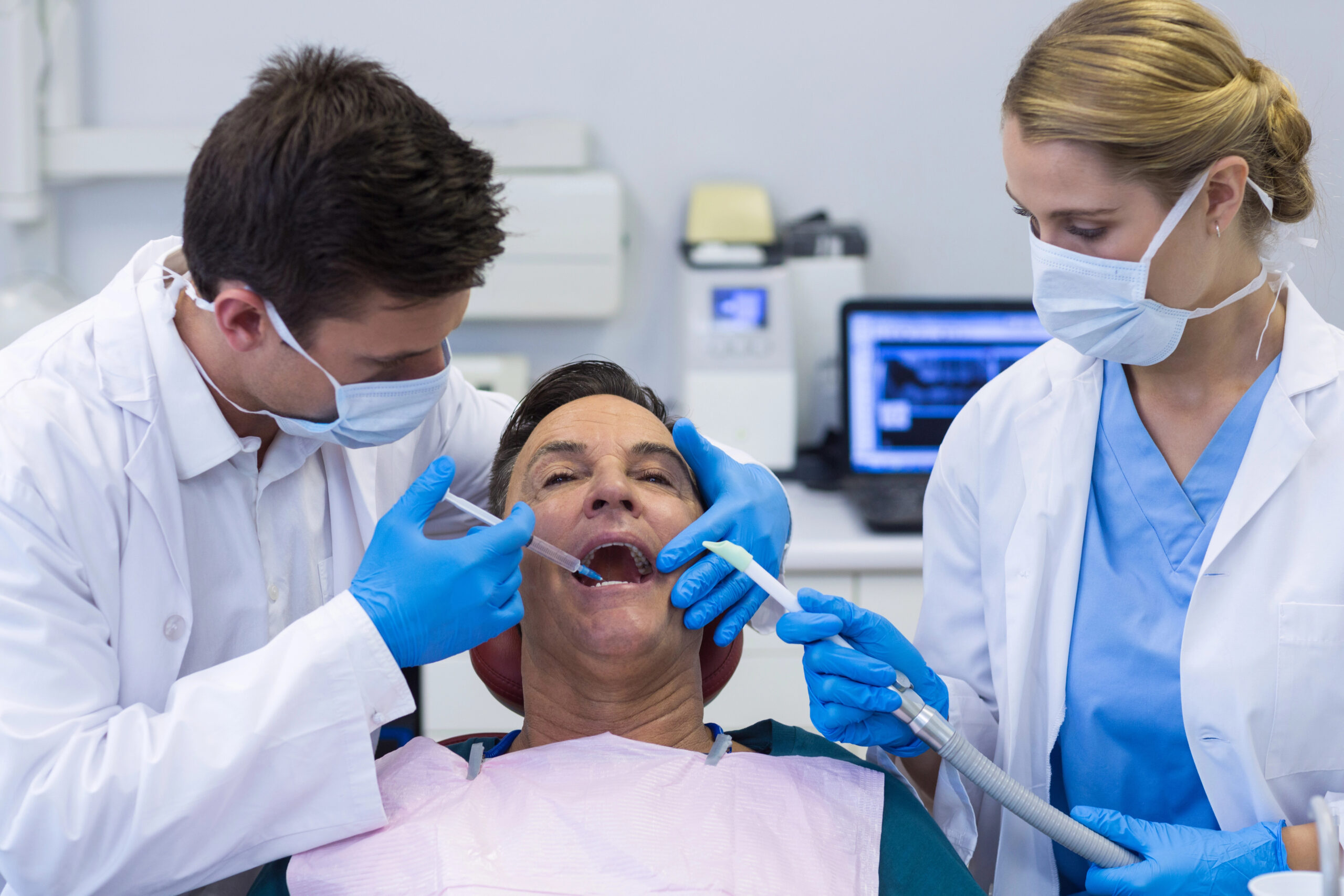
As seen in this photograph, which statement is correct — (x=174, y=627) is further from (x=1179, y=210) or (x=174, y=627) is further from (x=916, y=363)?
(x=916, y=363)

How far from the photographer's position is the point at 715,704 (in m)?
2.38

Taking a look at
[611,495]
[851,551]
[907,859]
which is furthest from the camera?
[851,551]

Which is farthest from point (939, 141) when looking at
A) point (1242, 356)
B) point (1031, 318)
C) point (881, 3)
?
point (1242, 356)

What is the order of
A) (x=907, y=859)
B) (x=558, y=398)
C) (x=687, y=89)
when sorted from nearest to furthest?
(x=907, y=859)
(x=558, y=398)
(x=687, y=89)

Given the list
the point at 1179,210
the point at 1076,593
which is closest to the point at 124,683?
the point at 1076,593

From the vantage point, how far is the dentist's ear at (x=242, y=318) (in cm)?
109

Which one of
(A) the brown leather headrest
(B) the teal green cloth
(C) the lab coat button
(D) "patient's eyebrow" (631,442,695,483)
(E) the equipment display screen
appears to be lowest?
(B) the teal green cloth

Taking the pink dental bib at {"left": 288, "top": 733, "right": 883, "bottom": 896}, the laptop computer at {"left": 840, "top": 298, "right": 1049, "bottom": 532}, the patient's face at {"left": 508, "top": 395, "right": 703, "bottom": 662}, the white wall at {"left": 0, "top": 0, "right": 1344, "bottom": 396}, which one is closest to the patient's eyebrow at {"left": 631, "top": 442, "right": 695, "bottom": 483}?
the patient's face at {"left": 508, "top": 395, "right": 703, "bottom": 662}

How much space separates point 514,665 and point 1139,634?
787 millimetres

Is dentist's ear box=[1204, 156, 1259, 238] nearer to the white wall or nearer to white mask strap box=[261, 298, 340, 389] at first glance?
white mask strap box=[261, 298, 340, 389]

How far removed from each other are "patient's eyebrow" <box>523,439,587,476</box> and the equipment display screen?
4.06ft

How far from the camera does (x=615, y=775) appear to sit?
1271mm

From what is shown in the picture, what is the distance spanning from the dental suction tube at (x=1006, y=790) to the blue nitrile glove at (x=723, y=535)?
0.80 ft

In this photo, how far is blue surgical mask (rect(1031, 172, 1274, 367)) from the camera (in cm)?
116
